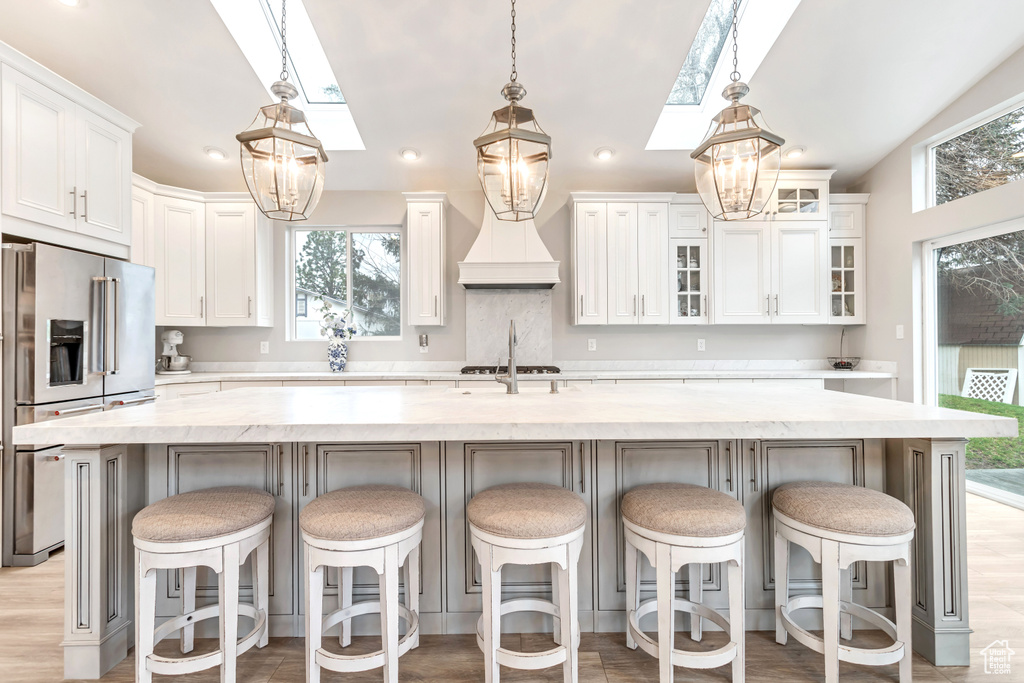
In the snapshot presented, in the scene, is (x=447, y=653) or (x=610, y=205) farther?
(x=610, y=205)

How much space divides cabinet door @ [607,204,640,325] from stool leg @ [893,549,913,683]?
2.82 metres

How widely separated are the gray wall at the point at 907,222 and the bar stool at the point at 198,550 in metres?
4.45

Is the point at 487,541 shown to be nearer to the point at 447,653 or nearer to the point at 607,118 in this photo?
the point at 447,653

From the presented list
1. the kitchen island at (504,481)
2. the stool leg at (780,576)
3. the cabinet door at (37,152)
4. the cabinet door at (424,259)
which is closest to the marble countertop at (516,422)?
the kitchen island at (504,481)

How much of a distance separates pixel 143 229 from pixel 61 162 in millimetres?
1084

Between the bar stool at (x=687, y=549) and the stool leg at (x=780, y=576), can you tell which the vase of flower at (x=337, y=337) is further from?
the stool leg at (x=780, y=576)

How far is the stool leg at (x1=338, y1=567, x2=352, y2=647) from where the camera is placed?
5.64ft

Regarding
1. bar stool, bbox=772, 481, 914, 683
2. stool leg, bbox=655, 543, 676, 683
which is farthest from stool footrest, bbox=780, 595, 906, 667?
stool leg, bbox=655, 543, 676, 683

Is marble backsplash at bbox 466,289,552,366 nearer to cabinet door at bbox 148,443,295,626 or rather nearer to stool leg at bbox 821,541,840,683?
cabinet door at bbox 148,443,295,626

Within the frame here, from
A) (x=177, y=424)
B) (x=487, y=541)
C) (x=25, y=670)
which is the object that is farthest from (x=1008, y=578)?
(x=25, y=670)

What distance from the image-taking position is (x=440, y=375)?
12.7 feet

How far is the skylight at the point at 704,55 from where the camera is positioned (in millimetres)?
3264

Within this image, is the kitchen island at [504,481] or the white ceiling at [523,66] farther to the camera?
the white ceiling at [523,66]

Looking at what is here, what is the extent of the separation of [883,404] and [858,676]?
931 millimetres
